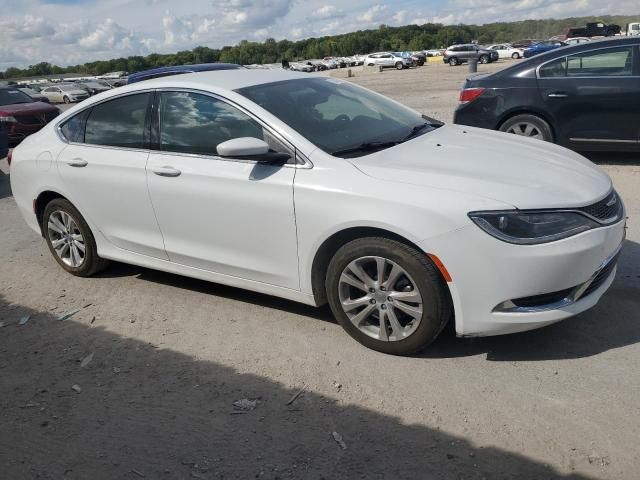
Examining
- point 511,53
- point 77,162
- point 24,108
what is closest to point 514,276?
point 77,162

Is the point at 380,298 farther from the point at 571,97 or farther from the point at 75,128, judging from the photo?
the point at 571,97

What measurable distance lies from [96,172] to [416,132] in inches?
96.8

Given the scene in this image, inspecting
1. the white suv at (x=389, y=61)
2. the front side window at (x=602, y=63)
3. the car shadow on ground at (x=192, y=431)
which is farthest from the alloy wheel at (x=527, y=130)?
the white suv at (x=389, y=61)

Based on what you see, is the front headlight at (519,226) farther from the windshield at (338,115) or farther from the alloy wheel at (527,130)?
the alloy wheel at (527,130)

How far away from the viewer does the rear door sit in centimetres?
725

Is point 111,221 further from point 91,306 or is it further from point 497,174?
point 497,174

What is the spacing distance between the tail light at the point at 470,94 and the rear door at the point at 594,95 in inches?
29.6

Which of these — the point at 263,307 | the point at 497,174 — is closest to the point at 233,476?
the point at 263,307

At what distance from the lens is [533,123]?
778 cm

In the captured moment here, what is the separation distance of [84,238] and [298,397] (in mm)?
2687

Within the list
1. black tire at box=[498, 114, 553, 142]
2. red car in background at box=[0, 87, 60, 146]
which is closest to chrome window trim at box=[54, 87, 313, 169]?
black tire at box=[498, 114, 553, 142]

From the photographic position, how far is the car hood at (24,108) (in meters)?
14.6

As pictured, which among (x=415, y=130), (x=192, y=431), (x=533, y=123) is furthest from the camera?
(x=533, y=123)

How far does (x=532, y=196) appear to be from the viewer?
3195mm
